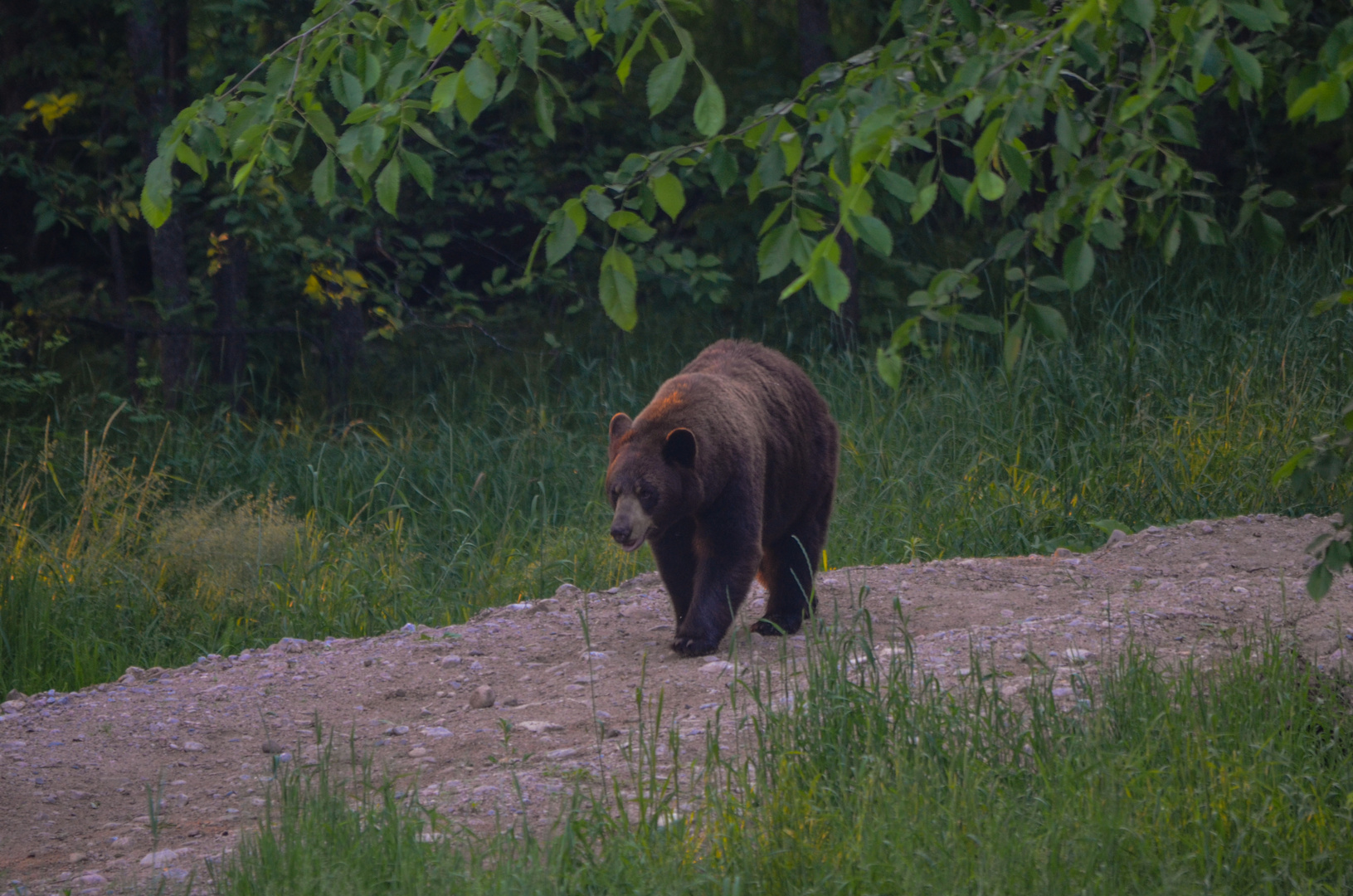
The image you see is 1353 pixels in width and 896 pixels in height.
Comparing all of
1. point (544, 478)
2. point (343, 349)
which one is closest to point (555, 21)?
point (544, 478)

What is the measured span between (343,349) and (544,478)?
3004 millimetres

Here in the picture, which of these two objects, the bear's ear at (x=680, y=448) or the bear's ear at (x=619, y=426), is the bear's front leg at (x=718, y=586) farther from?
the bear's ear at (x=619, y=426)

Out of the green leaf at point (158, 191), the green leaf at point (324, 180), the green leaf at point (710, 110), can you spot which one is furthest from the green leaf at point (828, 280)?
the green leaf at point (158, 191)

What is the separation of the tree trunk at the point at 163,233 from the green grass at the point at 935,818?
6.82 metres

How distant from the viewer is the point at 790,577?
18.6ft

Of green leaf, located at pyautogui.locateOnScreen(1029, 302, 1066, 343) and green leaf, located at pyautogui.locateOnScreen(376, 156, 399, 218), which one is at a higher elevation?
green leaf, located at pyautogui.locateOnScreen(376, 156, 399, 218)

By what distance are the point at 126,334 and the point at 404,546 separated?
13.4 ft

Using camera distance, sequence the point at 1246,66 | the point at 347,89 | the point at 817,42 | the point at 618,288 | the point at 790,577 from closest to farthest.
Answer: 1. the point at 1246,66
2. the point at 618,288
3. the point at 347,89
4. the point at 790,577
5. the point at 817,42

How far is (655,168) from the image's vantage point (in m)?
2.95

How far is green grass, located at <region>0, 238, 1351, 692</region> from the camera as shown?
6543 millimetres

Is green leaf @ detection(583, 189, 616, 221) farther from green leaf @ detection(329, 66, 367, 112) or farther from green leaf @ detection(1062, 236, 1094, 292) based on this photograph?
green leaf @ detection(1062, 236, 1094, 292)

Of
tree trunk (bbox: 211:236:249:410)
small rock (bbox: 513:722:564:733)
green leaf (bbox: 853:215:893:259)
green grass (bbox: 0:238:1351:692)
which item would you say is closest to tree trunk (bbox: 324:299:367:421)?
green grass (bbox: 0:238:1351:692)

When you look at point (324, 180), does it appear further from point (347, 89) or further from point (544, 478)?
point (544, 478)

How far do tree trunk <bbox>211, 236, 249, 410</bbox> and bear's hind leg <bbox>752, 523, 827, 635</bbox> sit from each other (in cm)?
593
